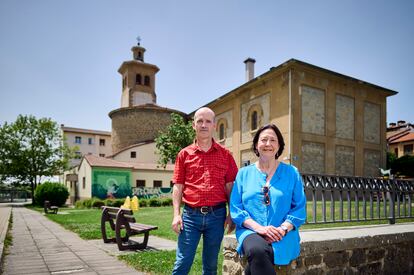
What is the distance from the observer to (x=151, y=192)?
105 feet

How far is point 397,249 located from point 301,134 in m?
17.6

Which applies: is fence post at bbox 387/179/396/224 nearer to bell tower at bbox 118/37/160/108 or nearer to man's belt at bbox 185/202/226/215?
man's belt at bbox 185/202/226/215

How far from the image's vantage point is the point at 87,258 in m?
6.00

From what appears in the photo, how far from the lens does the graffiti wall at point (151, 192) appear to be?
31.2 metres

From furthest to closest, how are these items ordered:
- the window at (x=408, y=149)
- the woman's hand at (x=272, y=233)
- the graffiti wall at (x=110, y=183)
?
1. the window at (x=408, y=149)
2. the graffiti wall at (x=110, y=183)
3. the woman's hand at (x=272, y=233)

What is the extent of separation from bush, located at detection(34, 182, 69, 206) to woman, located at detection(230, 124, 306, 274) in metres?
28.9

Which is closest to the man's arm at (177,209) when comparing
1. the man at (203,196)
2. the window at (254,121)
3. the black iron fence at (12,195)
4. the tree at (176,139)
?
the man at (203,196)

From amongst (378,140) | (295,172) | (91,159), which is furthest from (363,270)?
(91,159)

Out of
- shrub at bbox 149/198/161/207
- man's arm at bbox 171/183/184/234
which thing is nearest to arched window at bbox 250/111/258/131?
shrub at bbox 149/198/161/207

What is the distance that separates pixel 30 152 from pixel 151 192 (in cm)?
1559

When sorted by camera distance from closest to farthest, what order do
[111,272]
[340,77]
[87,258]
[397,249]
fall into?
[397,249], [111,272], [87,258], [340,77]

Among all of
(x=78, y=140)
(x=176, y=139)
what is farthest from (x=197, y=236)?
(x=78, y=140)

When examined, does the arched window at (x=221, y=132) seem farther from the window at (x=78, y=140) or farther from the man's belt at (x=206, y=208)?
the window at (x=78, y=140)

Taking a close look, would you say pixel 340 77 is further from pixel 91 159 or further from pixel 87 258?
pixel 91 159
